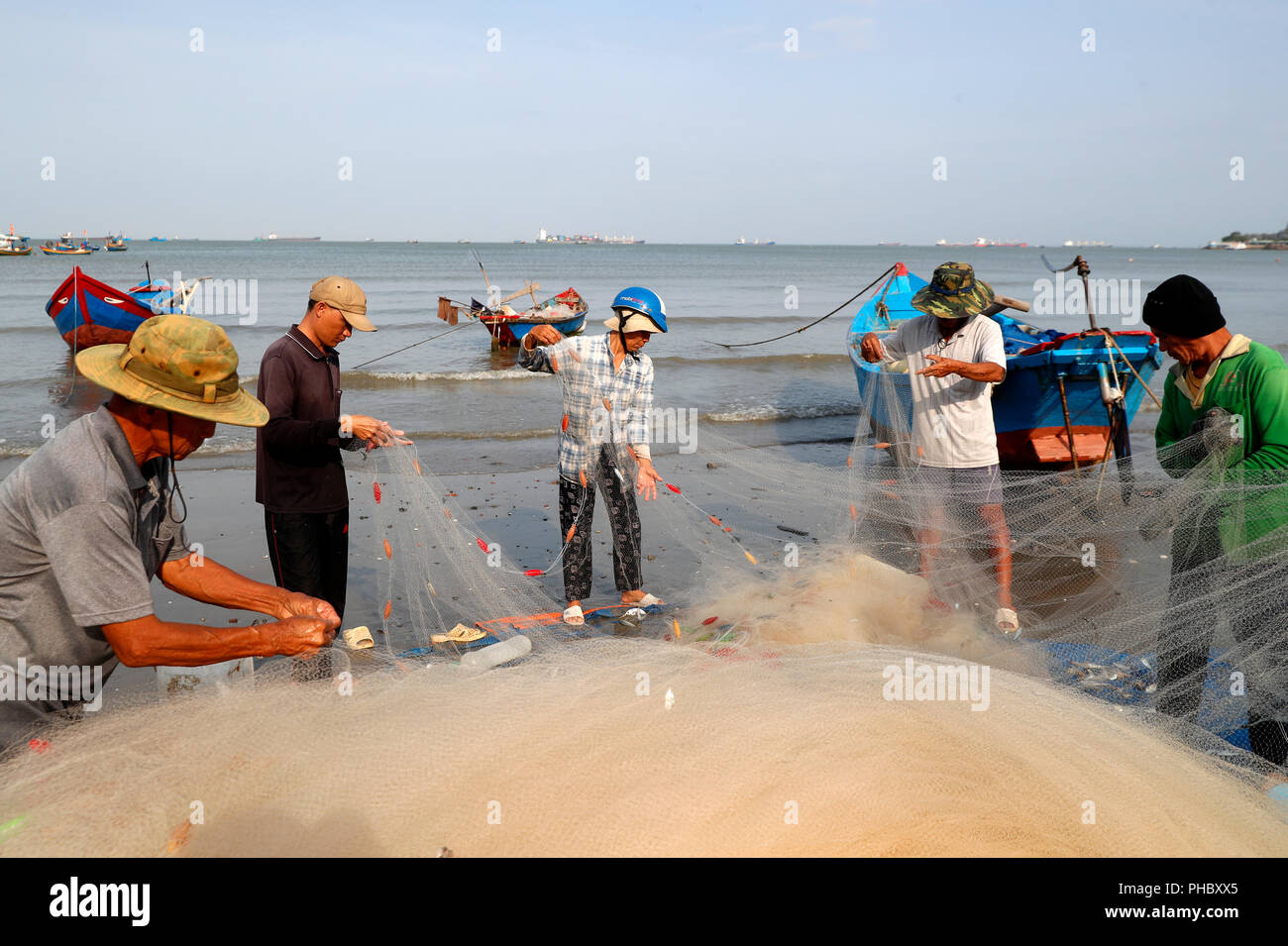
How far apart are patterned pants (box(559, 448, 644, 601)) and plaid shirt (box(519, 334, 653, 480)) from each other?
0.28ft

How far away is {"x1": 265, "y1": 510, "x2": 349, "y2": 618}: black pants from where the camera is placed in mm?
3529

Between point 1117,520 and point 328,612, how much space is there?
2906mm

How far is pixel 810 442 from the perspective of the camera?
11000mm

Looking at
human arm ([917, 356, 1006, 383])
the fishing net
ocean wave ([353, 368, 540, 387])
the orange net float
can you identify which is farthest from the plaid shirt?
ocean wave ([353, 368, 540, 387])

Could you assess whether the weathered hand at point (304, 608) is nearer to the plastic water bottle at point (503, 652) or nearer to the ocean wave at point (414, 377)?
the plastic water bottle at point (503, 652)

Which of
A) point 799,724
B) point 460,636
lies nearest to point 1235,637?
point 799,724

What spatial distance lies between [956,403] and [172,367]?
351cm

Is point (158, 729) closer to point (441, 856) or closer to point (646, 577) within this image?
point (441, 856)

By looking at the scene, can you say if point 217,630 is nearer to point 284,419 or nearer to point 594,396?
point 284,419

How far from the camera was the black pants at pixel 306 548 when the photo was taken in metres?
3.53

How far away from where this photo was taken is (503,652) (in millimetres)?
3379

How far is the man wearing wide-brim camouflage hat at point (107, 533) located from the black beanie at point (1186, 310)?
2861 millimetres

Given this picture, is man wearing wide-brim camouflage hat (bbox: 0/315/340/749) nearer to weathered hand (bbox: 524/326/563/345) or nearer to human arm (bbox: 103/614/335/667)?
human arm (bbox: 103/614/335/667)
